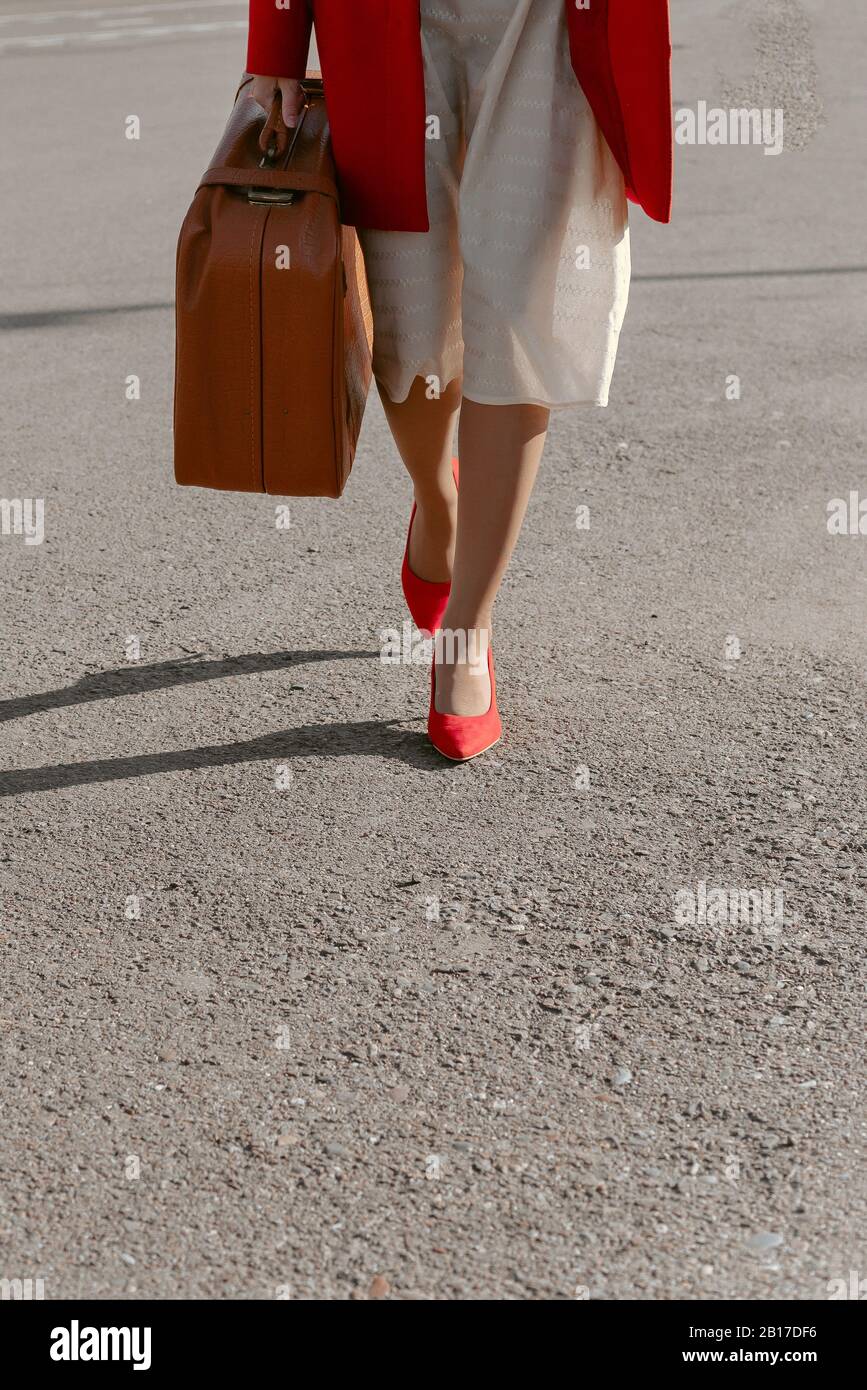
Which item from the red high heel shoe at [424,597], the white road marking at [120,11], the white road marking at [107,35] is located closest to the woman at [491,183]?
the red high heel shoe at [424,597]

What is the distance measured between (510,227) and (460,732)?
38.4 inches

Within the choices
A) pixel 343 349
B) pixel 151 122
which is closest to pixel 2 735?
pixel 343 349

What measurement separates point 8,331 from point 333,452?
374 cm

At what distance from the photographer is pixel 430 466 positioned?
335 cm

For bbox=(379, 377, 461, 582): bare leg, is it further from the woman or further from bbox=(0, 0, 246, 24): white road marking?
bbox=(0, 0, 246, 24): white road marking

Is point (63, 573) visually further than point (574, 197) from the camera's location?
Yes

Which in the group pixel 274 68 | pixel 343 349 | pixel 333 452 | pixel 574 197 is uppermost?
pixel 274 68

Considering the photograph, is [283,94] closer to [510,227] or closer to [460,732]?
[510,227]

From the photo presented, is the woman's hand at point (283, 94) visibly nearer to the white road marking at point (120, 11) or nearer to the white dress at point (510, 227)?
the white dress at point (510, 227)

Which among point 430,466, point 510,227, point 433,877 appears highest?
point 510,227

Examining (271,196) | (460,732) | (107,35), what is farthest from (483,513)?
(107,35)
